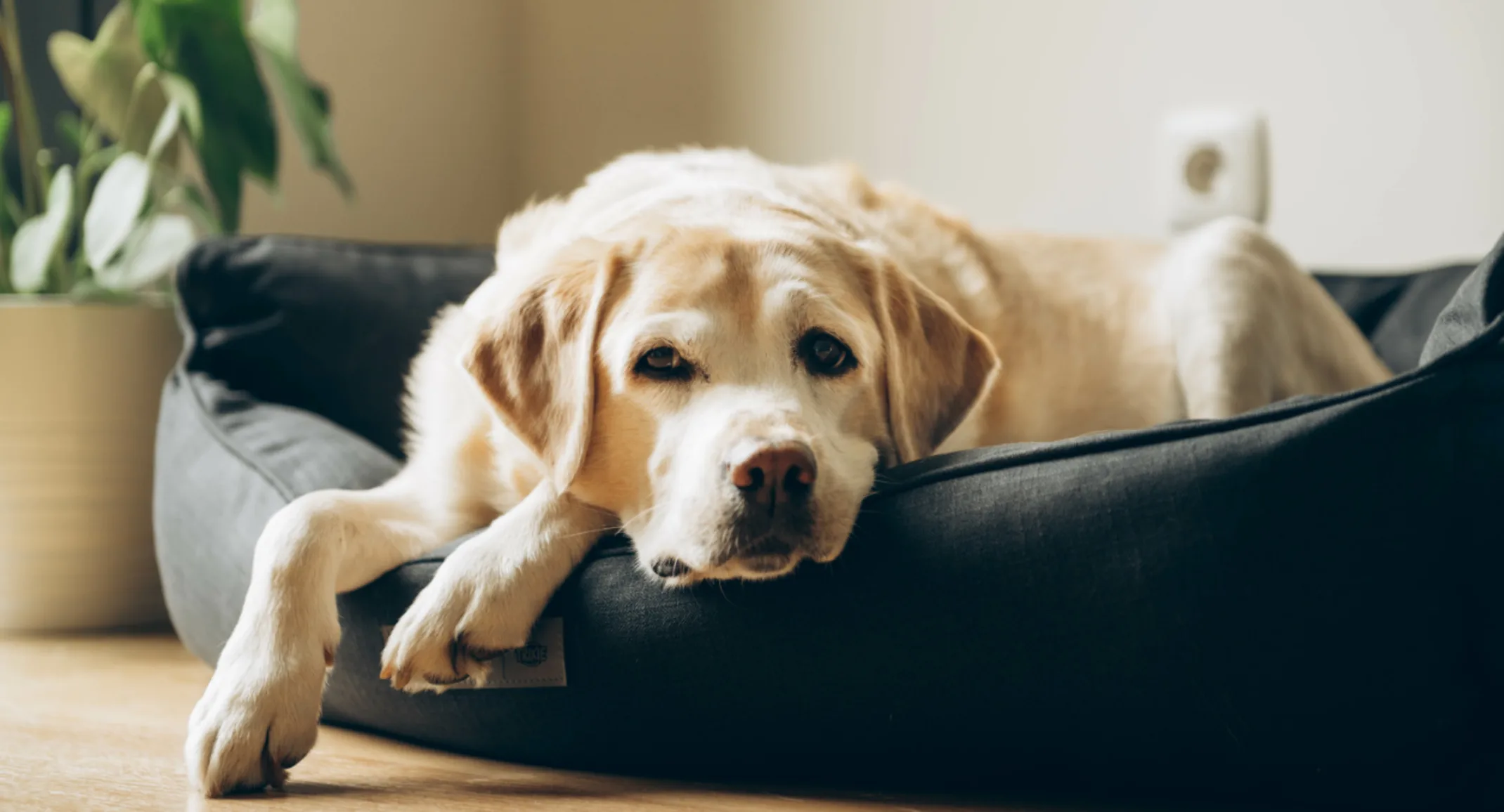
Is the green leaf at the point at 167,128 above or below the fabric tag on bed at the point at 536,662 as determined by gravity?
above

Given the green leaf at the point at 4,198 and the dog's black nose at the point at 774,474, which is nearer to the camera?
the dog's black nose at the point at 774,474

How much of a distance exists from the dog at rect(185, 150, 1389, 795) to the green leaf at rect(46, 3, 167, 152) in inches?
43.5

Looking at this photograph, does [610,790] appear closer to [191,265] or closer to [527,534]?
[527,534]

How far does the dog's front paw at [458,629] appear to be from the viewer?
1515mm

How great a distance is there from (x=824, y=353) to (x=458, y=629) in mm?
576

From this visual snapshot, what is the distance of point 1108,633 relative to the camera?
1.36 m

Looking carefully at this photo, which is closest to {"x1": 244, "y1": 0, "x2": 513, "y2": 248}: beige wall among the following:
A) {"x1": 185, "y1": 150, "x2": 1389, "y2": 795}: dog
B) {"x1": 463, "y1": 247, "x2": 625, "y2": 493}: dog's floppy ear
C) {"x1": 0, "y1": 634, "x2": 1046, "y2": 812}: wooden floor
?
{"x1": 185, "y1": 150, "x2": 1389, "y2": 795}: dog

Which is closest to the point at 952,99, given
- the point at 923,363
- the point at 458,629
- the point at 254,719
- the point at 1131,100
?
the point at 1131,100

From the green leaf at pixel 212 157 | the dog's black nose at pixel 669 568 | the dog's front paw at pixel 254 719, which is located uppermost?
the green leaf at pixel 212 157

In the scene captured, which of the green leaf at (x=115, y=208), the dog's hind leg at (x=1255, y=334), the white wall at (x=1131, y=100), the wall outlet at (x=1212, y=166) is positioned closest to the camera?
the dog's hind leg at (x=1255, y=334)

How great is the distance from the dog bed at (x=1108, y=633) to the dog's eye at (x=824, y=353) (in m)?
0.18

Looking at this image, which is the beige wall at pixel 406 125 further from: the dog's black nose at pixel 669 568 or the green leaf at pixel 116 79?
the dog's black nose at pixel 669 568

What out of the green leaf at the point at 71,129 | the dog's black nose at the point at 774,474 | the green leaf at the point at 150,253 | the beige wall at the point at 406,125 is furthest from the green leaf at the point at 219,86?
the dog's black nose at the point at 774,474

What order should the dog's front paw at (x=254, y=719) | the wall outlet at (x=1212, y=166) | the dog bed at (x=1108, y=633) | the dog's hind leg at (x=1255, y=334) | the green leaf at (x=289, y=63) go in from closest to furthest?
the dog bed at (x=1108, y=633)
the dog's front paw at (x=254, y=719)
the dog's hind leg at (x=1255, y=334)
the green leaf at (x=289, y=63)
the wall outlet at (x=1212, y=166)
